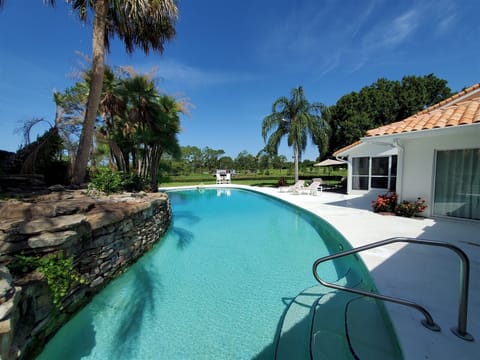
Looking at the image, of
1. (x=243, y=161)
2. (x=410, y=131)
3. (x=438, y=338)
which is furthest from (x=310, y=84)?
(x=243, y=161)

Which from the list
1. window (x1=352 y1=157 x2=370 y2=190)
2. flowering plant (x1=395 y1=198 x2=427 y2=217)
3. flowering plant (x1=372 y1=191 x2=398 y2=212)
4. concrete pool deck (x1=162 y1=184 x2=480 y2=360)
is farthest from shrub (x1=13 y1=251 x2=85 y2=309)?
window (x1=352 y1=157 x2=370 y2=190)

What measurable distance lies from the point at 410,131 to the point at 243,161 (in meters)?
46.2

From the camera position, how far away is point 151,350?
2416 mm

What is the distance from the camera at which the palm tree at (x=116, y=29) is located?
594cm

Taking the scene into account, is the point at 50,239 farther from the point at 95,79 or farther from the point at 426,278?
the point at 95,79

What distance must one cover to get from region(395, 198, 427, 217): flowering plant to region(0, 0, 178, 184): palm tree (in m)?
9.90

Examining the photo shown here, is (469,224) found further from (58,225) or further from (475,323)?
(58,225)

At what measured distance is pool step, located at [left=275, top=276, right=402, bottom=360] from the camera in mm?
1964

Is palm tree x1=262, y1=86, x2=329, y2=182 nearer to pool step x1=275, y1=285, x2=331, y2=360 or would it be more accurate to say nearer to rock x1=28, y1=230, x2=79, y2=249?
pool step x1=275, y1=285, x2=331, y2=360

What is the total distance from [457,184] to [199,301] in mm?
7569

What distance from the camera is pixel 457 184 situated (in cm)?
573

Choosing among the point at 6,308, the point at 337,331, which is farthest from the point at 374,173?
the point at 6,308

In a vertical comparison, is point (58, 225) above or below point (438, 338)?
above

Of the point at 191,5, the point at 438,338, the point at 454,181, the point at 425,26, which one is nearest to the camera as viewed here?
the point at 438,338
